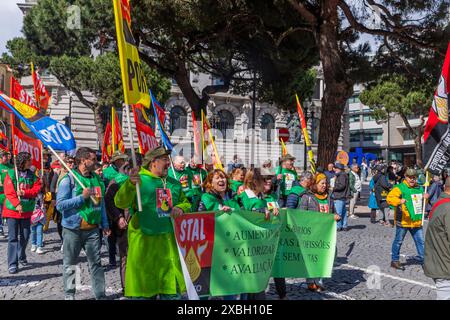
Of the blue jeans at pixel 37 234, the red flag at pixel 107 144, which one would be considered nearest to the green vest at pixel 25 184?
the blue jeans at pixel 37 234

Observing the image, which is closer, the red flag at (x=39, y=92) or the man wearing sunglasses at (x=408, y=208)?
the man wearing sunglasses at (x=408, y=208)

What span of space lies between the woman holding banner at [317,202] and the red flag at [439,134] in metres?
1.39

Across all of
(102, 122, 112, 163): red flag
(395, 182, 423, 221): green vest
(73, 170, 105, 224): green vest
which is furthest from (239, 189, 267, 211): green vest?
(102, 122, 112, 163): red flag

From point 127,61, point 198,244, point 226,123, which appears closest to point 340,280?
point 198,244

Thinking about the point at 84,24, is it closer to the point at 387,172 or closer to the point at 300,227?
the point at 387,172

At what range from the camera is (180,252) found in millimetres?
4535

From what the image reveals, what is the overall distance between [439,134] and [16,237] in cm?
637

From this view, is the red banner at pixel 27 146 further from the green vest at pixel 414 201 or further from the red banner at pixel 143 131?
the green vest at pixel 414 201

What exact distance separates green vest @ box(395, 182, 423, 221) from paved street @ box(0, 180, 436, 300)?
2.97ft

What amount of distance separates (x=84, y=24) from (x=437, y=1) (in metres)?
16.4

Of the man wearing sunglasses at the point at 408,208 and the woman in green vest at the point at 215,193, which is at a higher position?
the woman in green vest at the point at 215,193

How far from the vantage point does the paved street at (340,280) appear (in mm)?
6152

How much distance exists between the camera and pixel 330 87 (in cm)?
1394

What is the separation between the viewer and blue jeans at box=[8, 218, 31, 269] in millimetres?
7441
